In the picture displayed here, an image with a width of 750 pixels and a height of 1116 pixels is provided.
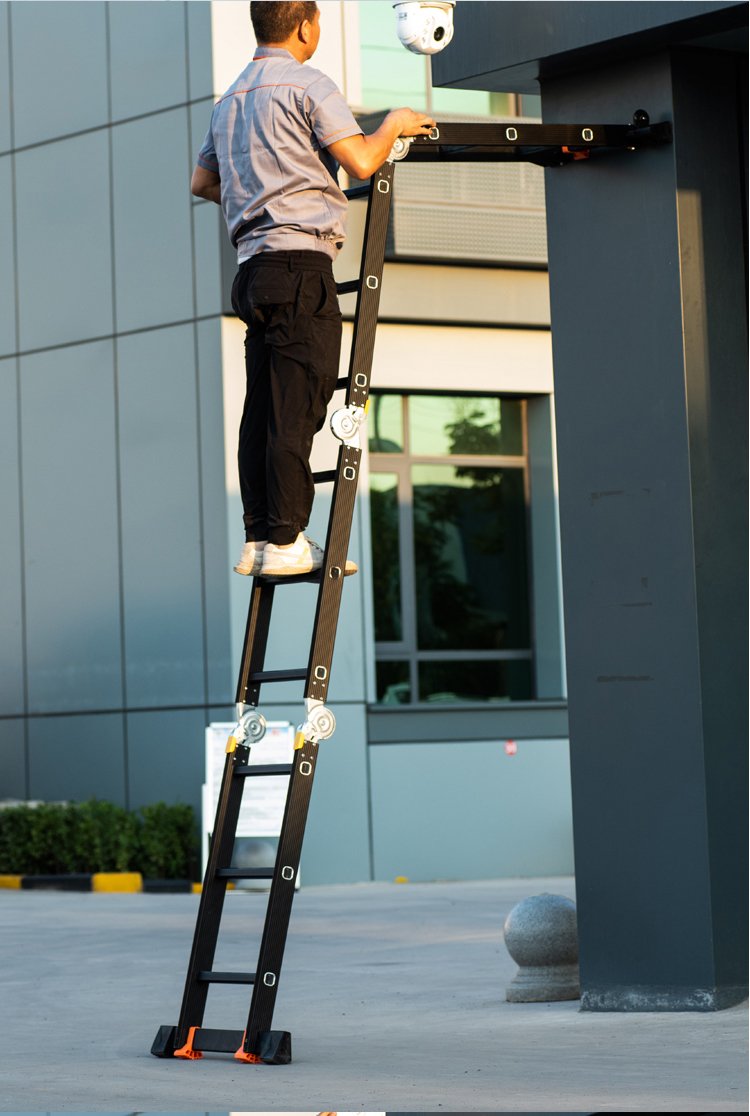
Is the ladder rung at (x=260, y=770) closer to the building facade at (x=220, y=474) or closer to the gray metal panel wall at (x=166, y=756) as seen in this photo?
the building facade at (x=220, y=474)

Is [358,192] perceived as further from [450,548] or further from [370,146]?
[450,548]

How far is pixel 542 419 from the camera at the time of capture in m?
19.7

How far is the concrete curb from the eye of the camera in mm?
17031

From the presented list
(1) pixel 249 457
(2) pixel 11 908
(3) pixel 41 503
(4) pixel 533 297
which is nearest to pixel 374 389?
(4) pixel 533 297

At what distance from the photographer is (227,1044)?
21.7 ft

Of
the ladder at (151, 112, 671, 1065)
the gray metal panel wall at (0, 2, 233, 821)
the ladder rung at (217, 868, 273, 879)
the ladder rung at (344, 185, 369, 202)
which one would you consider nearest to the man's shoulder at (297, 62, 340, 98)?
the ladder at (151, 112, 671, 1065)

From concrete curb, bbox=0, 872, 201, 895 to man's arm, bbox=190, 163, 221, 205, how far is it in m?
11.1

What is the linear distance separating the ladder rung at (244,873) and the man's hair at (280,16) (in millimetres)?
3174

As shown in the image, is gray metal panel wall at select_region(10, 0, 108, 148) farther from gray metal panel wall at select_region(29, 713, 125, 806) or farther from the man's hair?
the man's hair

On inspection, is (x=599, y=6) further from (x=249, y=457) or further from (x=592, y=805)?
(x=592, y=805)

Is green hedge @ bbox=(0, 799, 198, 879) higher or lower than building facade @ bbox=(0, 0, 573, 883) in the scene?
lower

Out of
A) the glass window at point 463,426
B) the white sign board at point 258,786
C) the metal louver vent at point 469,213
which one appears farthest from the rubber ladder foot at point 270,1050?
the glass window at point 463,426

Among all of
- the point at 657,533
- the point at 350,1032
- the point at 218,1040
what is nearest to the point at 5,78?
the point at 657,533

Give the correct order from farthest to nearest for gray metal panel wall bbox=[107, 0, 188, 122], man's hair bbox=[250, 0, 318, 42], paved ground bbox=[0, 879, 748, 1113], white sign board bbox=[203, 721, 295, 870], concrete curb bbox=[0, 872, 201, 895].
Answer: gray metal panel wall bbox=[107, 0, 188, 122] < concrete curb bbox=[0, 872, 201, 895] < white sign board bbox=[203, 721, 295, 870] < man's hair bbox=[250, 0, 318, 42] < paved ground bbox=[0, 879, 748, 1113]
